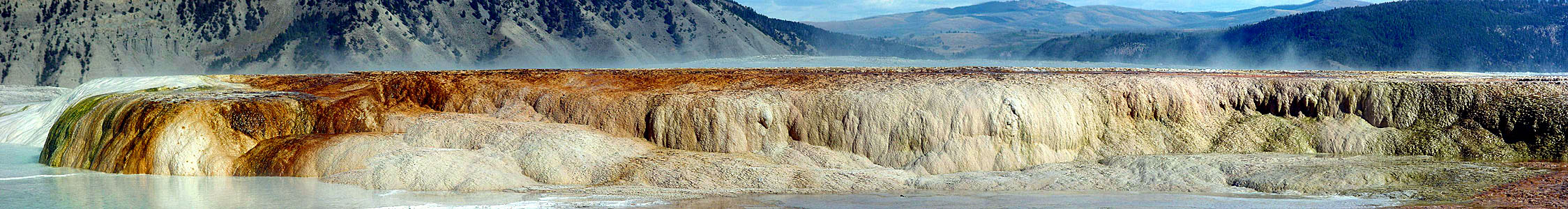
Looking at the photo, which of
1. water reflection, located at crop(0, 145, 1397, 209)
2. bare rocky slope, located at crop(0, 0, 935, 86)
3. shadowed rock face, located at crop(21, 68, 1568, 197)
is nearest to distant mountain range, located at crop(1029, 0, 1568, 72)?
bare rocky slope, located at crop(0, 0, 935, 86)

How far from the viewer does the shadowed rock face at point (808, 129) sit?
14539mm

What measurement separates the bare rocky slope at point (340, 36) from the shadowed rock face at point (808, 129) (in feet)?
221

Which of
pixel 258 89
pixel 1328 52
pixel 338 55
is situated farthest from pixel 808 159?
pixel 1328 52

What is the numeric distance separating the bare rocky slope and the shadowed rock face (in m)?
67.3

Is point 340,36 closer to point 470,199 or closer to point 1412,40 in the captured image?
point 470,199

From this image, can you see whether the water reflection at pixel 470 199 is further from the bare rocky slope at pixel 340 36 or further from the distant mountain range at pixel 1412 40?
the distant mountain range at pixel 1412 40

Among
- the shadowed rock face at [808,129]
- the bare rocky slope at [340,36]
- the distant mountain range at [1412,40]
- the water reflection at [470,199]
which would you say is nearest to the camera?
the water reflection at [470,199]

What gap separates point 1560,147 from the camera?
16125 millimetres

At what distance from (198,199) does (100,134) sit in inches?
193

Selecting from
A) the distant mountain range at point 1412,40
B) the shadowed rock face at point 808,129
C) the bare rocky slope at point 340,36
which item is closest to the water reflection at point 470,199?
the shadowed rock face at point 808,129

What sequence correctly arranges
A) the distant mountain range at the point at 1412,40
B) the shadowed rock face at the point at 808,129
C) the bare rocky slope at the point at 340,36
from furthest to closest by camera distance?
1. the distant mountain range at the point at 1412,40
2. the bare rocky slope at the point at 340,36
3. the shadowed rock face at the point at 808,129

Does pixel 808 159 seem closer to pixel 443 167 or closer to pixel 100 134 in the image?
pixel 443 167

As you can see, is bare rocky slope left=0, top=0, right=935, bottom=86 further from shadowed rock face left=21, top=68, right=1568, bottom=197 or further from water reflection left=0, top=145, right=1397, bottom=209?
water reflection left=0, top=145, right=1397, bottom=209

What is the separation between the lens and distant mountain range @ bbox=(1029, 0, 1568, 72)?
9806 cm
